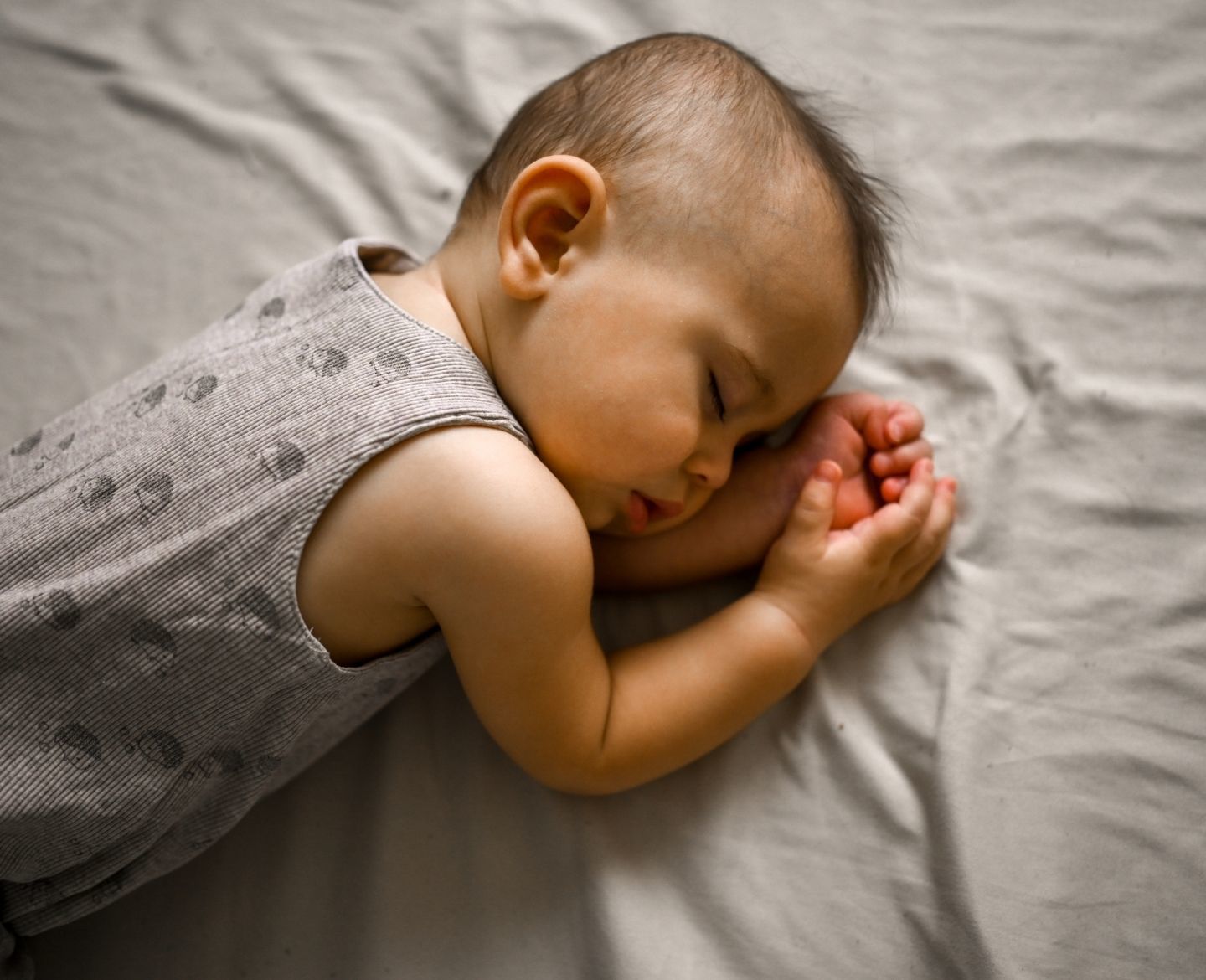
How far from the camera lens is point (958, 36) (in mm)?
1159

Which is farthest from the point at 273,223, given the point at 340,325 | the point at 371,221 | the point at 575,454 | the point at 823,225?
the point at 823,225

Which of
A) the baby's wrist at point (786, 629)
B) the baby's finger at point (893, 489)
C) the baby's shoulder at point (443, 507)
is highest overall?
the baby's shoulder at point (443, 507)

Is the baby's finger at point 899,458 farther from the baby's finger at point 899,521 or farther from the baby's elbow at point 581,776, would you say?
the baby's elbow at point 581,776

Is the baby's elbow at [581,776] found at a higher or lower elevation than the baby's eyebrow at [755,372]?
lower

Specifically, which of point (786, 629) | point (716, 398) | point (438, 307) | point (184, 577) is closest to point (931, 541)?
point (786, 629)

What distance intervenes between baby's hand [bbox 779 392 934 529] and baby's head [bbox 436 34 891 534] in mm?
141

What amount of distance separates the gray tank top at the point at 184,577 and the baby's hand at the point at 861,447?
31cm

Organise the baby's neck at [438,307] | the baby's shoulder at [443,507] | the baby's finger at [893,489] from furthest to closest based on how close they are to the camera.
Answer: the baby's finger at [893,489] < the baby's neck at [438,307] < the baby's shoulder at [443,507]

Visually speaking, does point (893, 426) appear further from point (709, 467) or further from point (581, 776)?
point (581, 776)

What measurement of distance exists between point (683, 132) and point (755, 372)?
8.0 inches

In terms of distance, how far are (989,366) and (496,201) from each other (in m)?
0.52

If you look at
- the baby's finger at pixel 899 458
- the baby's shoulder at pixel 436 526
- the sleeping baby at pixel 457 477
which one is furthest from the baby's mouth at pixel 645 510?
the baby's finger at pixel 899 458

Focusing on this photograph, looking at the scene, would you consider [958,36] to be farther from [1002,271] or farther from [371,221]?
[371,221]

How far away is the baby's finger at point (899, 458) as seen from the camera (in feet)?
3.33
